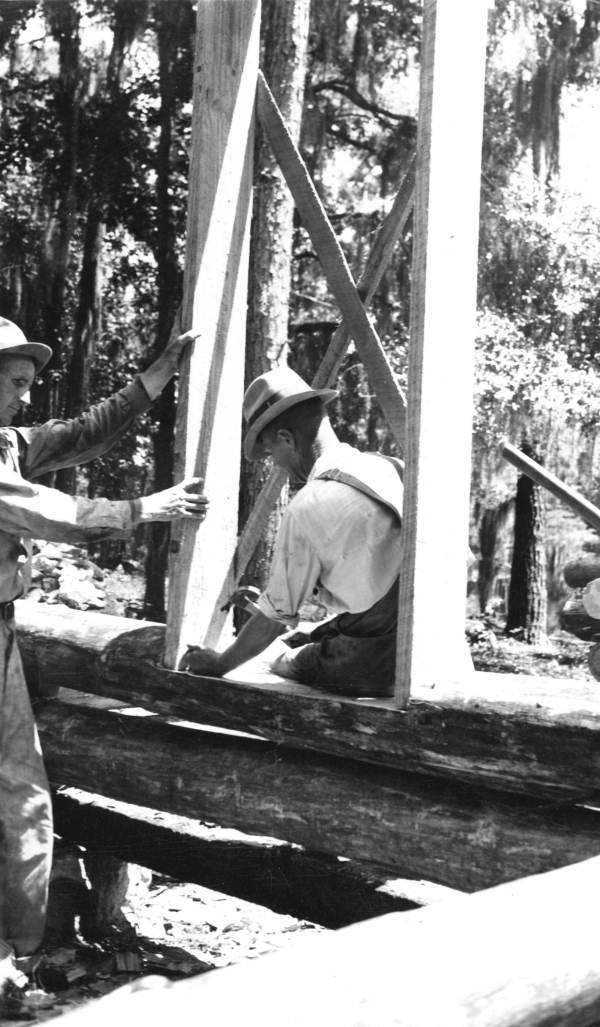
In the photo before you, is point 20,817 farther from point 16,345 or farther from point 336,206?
point 336,206

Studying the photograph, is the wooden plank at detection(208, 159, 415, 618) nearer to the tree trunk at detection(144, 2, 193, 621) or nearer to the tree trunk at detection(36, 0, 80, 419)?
the tree trunk at detection(144, 2, 193, 621)

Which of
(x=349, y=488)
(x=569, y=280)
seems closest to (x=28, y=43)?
(x=569, y=280)

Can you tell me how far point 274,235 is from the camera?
8.47 meters

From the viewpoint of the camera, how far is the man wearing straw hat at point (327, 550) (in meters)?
4.23

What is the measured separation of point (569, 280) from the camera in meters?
14.1

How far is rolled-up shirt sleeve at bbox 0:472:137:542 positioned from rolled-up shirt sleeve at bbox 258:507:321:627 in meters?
0.63

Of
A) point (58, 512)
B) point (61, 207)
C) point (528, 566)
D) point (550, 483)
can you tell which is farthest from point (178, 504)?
point (528, 566)

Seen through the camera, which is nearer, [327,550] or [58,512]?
[327,550]

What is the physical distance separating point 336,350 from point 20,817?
233 cm

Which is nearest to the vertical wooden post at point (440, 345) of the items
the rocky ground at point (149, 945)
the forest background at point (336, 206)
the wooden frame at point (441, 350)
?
the wooden frame at point (441, 350)

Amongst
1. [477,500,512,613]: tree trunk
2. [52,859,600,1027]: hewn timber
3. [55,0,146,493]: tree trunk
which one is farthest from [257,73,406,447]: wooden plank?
[477,500,512,613]: tree trunk

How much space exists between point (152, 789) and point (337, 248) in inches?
95.4

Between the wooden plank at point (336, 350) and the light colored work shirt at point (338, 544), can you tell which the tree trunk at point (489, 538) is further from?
the light colored work shirt at point (338, 544)

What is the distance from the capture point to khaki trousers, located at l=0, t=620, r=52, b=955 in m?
4.73
